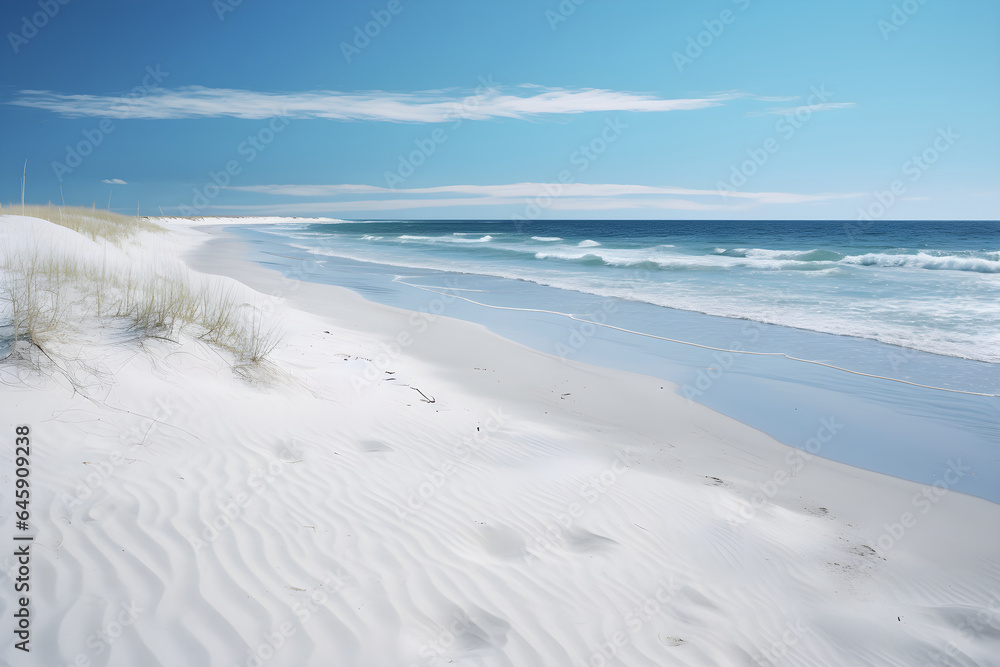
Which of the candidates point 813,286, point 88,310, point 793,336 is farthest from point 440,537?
point 813,286

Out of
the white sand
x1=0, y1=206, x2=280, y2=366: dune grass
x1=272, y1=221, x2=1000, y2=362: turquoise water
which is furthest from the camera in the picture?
x1=272, y1=221, x2=1000, y2=362: turquoise water

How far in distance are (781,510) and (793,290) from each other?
14.6 meters

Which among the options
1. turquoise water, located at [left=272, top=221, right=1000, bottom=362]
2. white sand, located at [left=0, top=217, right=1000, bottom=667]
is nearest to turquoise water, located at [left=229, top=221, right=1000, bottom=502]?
turquoise water, located at [left=272, top=221, right=1000, bottom=362]

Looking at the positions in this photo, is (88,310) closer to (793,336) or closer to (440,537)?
(440,537)

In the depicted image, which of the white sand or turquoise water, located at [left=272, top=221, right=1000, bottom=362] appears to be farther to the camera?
turquoise water, located at [left=272, top=221, right=1000, bottom=362]

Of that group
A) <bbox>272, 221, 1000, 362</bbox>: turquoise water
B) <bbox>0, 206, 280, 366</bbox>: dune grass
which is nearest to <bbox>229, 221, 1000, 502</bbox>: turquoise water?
<bbox>272, 221, 1000, 362</bbox>: turquoise water

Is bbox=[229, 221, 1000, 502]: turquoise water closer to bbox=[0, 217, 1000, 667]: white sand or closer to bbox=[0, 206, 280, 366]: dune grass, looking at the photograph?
bbox=[0, 217, 1000, 667]: white sand

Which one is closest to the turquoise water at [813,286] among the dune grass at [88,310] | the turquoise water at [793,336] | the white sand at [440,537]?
the turquoise water at [793,336]

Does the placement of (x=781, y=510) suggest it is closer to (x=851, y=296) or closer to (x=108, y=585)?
(x=108, y=585)

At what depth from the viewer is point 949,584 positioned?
3363mm

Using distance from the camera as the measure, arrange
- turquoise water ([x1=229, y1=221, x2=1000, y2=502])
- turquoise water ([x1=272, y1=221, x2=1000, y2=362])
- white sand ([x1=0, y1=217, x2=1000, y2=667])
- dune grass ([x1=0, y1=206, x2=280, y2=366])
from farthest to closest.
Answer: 1. turquoise water ([x1=272, y1=221, x2=1000, y2=362])
2. turquoise water ([x1=229, y1=221, x2=1000, y2=502])
3. dune grass ([x1=0, y1=206, x2=280, y2=366])
4. white sand ([x1=0, y1=217, x2=1000, y2=667])

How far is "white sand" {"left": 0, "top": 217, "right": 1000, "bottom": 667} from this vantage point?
2527 millimetres

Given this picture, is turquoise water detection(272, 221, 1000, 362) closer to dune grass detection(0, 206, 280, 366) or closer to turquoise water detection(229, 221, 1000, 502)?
turquoise water detection(229, 221, 1000, 502)

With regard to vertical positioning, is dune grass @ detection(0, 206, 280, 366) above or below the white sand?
above
